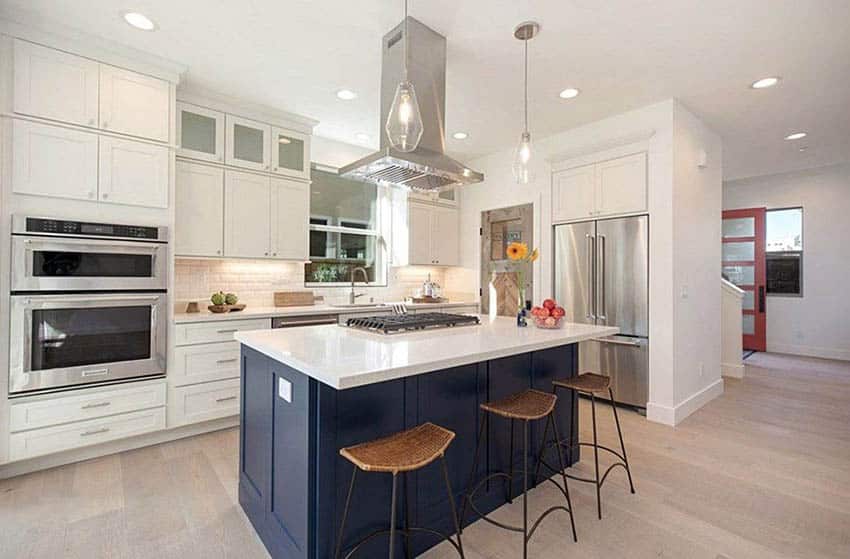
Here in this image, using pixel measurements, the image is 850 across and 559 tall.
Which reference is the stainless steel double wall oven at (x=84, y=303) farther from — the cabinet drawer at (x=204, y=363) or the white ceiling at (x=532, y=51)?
the white ceiling at (x=532, y=51)

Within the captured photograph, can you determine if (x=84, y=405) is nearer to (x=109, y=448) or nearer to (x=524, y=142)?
(x=109, y=448)

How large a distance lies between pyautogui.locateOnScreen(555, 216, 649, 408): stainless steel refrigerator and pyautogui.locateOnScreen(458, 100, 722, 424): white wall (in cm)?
9

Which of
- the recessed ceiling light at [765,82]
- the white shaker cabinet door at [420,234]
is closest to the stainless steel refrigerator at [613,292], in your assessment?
the recessed ceiling light at [765,82]

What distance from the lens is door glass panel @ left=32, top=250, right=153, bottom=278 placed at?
263 cm

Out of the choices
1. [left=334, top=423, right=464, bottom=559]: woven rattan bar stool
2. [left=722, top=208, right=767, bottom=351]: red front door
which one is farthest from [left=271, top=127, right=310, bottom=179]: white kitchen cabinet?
[left=722, top=208, right=767, bottom=351]: red front door

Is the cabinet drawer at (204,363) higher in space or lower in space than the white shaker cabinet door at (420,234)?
lower

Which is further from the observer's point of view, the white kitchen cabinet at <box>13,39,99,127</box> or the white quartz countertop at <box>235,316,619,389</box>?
the white kitchen cabinet at <box>13,39,99,127</box>

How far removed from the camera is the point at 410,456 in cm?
145

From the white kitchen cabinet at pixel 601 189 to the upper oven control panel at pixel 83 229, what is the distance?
12.3ft

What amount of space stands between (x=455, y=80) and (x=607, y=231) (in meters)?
2.06

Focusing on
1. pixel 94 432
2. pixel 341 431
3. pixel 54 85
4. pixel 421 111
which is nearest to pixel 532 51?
pixel 421 111

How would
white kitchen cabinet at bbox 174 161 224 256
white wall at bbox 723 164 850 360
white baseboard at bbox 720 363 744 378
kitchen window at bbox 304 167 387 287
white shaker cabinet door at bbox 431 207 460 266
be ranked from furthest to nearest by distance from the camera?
1. white wall at bbox 723 164 850 360
2. white shaker cabinet door at bbox 431 207 460 266
3. white baseboard at bbox 720 363 744 378
4. kitchen window at bbox 304 167 387 287
5. white kitchen cabinet at bbox 174 161 224 256

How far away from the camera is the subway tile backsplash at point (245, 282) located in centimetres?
376

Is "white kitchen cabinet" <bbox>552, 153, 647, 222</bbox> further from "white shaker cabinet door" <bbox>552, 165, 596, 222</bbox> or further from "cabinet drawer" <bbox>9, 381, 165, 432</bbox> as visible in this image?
"cabinet drawer" <bbox>9, 381, 165, 432</bbox>
